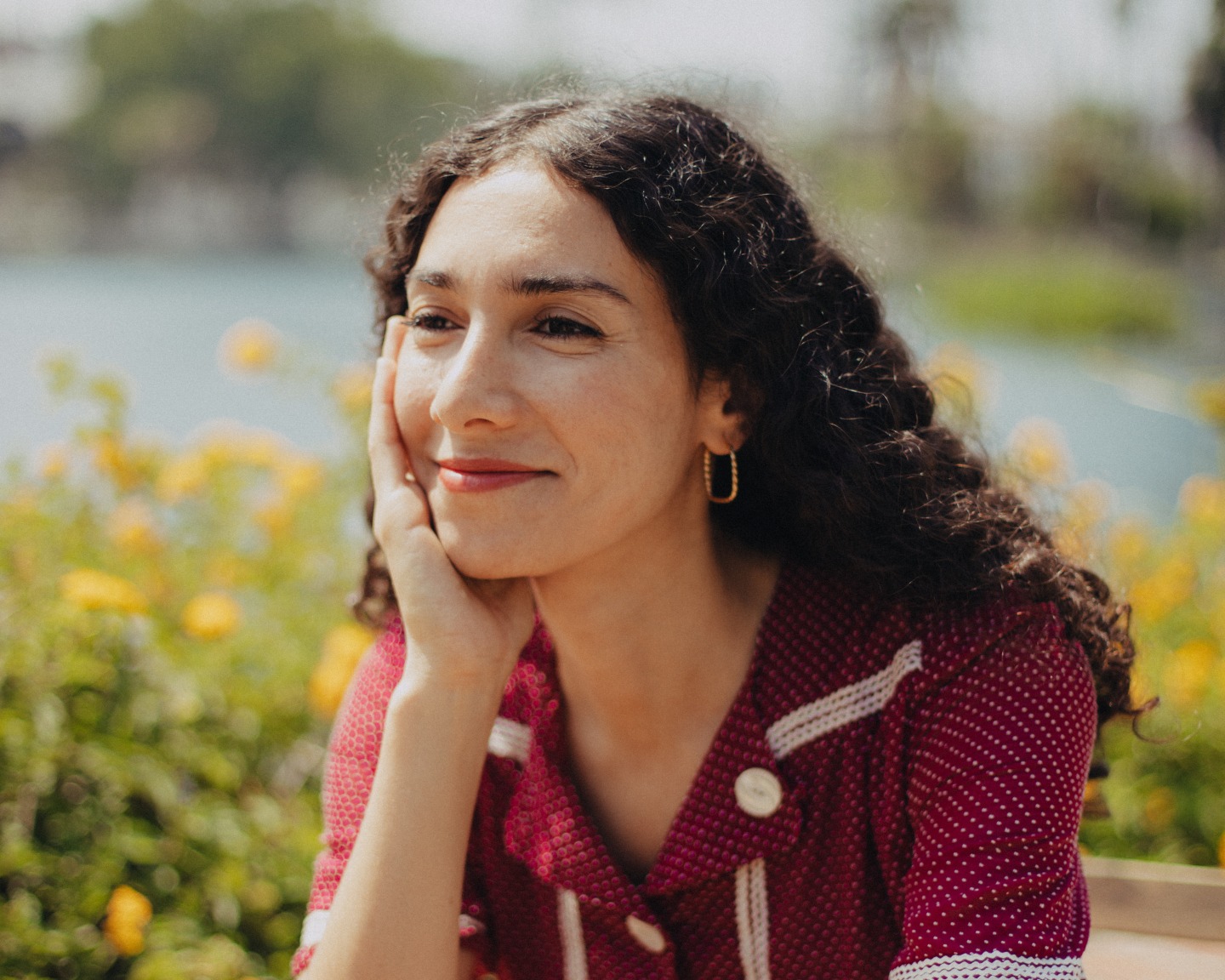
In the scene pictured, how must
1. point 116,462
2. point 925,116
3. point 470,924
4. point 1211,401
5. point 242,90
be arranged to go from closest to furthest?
1. point 470,924
2. point 116,462
3. point 1211,401
4. point 925,116
5. point 242,90

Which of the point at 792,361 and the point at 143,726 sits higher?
the point at 792,361

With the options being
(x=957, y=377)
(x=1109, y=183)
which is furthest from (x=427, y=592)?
(x=1109, y=183)

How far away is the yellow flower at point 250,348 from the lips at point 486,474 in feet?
6.48

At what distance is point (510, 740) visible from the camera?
1.67m

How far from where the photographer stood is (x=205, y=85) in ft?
130

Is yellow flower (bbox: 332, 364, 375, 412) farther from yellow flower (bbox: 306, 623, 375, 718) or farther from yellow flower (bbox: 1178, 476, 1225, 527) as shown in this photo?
yellow flower (bbox: 1178, 476, 1225, 527)

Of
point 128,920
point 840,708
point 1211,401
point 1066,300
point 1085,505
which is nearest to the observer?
point 840,708

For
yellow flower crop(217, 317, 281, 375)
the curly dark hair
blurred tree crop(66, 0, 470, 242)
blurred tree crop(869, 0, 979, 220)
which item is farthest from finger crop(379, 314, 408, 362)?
blurred tree crop(66, 0, 470, 242)

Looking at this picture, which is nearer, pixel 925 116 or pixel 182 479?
pixel 182 479

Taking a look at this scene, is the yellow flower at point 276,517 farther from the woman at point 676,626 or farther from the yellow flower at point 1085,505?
the yellow flower at point 1085,505

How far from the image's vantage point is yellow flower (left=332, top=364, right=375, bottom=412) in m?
2.92

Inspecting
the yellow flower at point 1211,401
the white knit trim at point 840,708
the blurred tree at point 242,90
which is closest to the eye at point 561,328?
the white knit trim at point 840,708

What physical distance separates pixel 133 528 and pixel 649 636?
1.64m

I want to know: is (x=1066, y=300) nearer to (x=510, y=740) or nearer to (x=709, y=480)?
(x=709, y=480)
